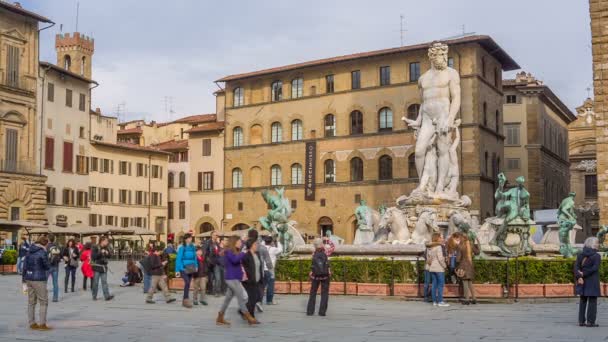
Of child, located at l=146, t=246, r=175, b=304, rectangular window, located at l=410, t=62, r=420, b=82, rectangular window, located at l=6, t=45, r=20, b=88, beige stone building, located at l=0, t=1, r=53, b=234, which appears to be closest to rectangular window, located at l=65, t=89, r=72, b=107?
beige stone building, located at l=0, t=1, r=53, b=234

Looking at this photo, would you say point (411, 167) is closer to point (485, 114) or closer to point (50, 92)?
point (485, 114)

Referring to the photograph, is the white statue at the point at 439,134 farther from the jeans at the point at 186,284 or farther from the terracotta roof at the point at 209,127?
the terracotta roof at the point at 209,127

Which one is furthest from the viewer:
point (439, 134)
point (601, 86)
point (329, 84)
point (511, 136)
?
point (511, 136)

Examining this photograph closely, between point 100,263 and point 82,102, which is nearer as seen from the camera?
point 100,263

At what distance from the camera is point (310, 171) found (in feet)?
207

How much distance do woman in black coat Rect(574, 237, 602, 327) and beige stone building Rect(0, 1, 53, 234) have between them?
44.8m

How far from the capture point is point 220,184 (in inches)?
2692

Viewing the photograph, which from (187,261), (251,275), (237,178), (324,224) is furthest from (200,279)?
(237,178)

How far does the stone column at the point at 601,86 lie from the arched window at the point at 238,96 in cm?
3572

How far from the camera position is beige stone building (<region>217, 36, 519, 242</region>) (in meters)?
57.2

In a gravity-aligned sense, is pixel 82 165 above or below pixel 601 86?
below

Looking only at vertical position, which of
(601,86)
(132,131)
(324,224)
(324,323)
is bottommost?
(324,323)

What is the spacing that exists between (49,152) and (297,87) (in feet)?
59.1

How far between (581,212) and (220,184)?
26.7 m
